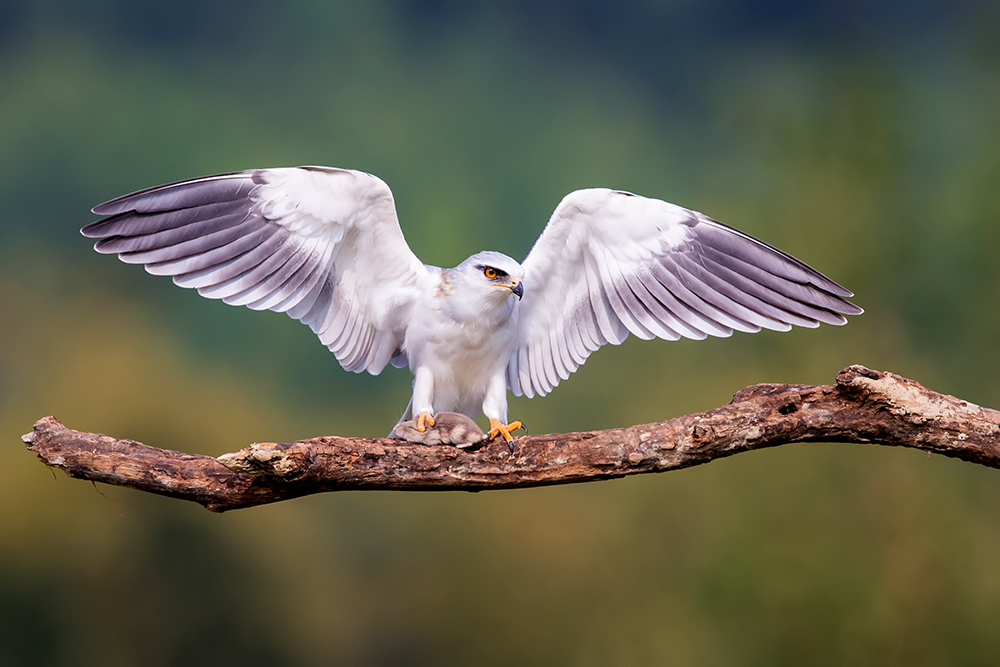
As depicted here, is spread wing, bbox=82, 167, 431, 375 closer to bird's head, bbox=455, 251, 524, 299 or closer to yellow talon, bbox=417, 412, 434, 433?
bird's head, bbox=455, 251, 524, 299

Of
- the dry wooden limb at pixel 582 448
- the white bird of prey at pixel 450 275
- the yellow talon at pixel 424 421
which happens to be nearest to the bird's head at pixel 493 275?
the white bird of prey at pixel 450 275

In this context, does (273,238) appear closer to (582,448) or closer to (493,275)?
(493,275)

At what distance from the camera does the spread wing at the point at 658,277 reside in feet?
11.8

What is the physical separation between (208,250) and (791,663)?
6.10m

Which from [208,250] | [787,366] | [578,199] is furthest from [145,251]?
[787,366]

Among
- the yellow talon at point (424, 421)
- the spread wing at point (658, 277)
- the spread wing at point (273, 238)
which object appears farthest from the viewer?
the spread wing at point (658, 277)

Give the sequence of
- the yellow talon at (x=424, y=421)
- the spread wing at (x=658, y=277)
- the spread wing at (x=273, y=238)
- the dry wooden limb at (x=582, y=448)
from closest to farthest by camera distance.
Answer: the dry wooden limb at (x=582, y=448) → the yellow talon at (x=424, y=421) → the spread wing at (x=273, y=238) → the spread wing at (x=658, y=277)

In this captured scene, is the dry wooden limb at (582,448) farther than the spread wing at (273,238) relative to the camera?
No

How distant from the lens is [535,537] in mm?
7684

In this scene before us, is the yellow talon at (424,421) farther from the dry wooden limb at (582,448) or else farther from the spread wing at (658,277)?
the spread wing at (658,277)

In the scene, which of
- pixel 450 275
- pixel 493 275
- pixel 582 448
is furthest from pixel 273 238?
pixel 582 448

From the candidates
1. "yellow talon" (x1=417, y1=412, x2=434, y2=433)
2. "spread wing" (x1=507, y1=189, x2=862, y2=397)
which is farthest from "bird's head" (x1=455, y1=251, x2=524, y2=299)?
"yellow talon" (x1=417, y1=412, x2=434, y2=433)

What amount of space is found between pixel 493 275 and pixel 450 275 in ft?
0.81

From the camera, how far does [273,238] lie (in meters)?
3.61
